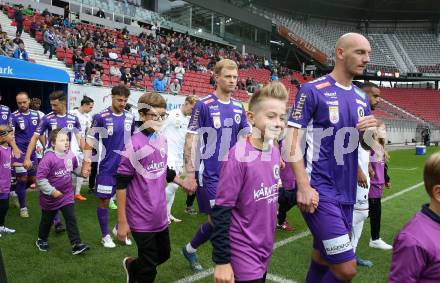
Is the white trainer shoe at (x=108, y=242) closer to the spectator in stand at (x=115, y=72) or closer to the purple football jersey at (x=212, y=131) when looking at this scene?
the purple football jersey at (x=212, y=131)

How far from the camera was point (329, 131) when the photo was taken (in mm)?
3172

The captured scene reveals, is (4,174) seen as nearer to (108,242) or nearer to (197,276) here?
(108,242)

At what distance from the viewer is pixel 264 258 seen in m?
2.67

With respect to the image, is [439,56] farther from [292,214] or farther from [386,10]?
[292,214]

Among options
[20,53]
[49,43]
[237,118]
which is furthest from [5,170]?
[49,43]

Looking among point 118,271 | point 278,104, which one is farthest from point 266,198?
point 118,271

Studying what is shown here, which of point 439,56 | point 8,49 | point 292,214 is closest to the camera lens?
point 292,214

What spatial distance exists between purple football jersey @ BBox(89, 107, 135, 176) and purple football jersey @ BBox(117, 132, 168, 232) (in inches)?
76.0

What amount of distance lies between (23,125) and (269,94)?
6.82 m

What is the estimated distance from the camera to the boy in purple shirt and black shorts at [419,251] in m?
1.84

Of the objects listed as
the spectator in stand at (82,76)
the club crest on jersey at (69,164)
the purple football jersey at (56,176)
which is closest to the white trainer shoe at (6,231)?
the purple football jersey at (56,176)

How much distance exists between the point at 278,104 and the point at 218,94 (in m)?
2.20

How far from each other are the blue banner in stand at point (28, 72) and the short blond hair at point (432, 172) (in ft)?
33.5

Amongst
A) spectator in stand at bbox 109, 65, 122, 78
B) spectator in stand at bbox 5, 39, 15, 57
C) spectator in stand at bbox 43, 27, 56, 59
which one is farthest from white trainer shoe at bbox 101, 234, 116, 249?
spectator in stand at bbox 43, 27, 56, 59
